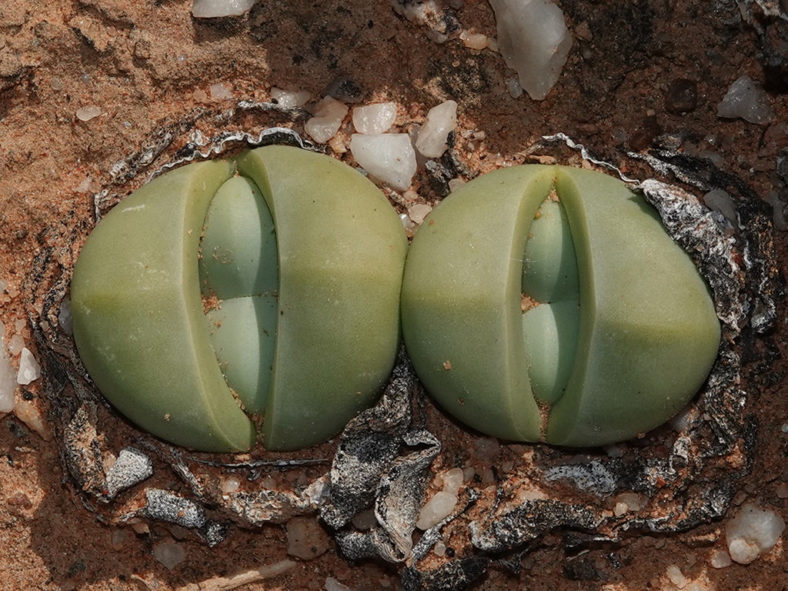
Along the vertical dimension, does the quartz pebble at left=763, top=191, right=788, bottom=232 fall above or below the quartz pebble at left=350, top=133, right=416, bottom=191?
above

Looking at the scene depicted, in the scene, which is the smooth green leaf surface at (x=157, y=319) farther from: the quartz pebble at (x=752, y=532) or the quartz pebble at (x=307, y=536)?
the quartz pebble at (x=752, y=532)

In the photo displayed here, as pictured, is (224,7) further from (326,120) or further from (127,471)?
(127,471)

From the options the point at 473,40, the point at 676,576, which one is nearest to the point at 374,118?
the point at 473,40

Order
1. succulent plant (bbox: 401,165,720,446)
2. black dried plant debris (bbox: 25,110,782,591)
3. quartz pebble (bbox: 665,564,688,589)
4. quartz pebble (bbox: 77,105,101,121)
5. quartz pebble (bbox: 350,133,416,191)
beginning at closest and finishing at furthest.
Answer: succulent plant (bbox: 401,165,720,446)
black dried plant debris (bbox: 25,110,782,591)
quartz pebble (bbox: 665,564,688,589)
quartz pebble (bbox: 350,133,416,191)
quartz pebble (bbox: 77,105,101,121)

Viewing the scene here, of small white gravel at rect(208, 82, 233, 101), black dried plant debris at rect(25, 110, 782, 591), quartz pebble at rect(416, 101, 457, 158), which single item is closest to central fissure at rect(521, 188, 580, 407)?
black dried plant debris at rect(25, 110, 782, 591)

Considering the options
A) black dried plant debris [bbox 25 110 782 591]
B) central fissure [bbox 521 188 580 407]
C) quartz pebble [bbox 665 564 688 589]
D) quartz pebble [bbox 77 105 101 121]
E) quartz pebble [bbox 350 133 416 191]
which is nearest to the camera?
central fissure [bbox 521 188 580 407]

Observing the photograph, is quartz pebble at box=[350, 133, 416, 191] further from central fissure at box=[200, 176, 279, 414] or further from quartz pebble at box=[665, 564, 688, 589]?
quartz pebble at box=[665, 564, 688, 589]
